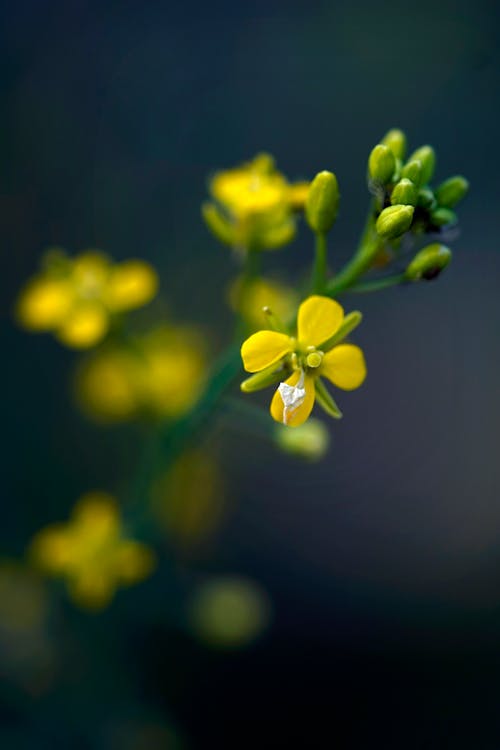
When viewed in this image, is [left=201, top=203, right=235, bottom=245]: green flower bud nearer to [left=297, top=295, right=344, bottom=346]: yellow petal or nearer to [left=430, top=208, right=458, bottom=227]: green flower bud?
[left=297, top=295, right=344, bottom=346]: yellow petal

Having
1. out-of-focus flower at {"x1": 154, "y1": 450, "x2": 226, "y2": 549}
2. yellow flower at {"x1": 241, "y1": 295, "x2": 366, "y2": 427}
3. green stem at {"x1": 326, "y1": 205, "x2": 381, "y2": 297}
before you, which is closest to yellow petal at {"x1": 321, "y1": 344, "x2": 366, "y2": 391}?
yellow flower at {"x1": 241, "y1": 295, "x2": 366, "y2": 427}

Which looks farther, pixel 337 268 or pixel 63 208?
pixel 337 268

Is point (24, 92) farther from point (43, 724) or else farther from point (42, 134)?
point (43, 724)

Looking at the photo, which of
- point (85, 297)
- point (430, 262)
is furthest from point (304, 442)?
point (85, 297)

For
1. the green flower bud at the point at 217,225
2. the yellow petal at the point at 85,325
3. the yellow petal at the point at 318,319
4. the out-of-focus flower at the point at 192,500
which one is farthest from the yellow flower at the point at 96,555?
the yellow petal at the point at 318,319

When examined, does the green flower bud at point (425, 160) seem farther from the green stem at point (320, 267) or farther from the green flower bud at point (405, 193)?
the green stem at point (320, 267)

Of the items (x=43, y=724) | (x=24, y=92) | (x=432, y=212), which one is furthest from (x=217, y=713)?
(x=24, y=92)

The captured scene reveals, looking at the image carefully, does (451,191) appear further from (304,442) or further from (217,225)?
(304,442)
